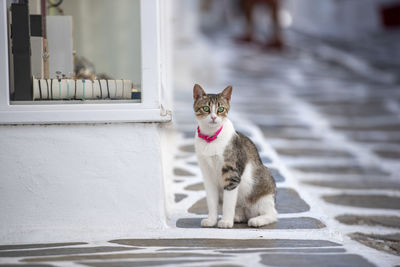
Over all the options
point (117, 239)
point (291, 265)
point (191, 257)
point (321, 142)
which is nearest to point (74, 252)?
point (117, 239)

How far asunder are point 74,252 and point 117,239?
1.21 feet

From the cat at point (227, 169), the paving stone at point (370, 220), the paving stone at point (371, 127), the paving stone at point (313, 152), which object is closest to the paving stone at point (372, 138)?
the paving stone at point (371, 127)

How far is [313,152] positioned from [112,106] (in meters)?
4.43

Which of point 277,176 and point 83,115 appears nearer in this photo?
point 83,115

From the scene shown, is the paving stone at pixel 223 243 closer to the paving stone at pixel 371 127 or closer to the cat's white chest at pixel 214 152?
the cat's white chest at pixel 214 152

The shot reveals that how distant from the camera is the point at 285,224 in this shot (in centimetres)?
423

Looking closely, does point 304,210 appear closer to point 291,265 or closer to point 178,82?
point 291,265

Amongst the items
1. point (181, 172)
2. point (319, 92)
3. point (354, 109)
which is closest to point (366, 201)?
point (181, 172)

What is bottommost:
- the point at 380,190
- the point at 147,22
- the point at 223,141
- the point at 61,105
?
the point at 380,190

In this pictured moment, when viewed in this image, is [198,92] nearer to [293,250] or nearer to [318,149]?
[293,250]

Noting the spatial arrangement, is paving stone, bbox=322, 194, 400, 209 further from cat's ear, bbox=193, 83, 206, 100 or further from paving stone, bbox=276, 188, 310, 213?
cat's ear, bbox=193, 83, 206, 100

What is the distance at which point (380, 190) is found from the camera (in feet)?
20.6

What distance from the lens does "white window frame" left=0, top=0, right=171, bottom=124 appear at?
12.6ft

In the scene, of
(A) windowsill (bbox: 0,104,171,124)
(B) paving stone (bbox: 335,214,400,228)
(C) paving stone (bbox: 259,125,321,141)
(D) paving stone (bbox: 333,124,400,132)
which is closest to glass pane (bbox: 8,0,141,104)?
(A) windowsill (bbox: 0,104,171,124)
